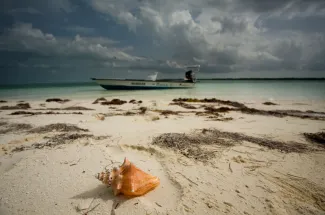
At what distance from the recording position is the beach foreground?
2.05 meters

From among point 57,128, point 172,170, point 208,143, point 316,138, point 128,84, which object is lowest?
point 57,128

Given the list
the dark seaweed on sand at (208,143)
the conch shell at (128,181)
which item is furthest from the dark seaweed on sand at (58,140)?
the conch shell at (128,181)

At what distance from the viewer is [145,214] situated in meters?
1.91

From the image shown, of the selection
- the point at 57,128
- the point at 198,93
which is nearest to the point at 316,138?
the point at 57,128

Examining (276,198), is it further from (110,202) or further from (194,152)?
(110,202)

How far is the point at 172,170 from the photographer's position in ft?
9.14

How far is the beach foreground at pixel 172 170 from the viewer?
2.05m

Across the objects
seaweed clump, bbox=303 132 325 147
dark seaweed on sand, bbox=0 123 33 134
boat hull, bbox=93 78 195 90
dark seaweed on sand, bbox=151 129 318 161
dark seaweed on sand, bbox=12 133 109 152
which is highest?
boat hull, bbox=93 78 195 90

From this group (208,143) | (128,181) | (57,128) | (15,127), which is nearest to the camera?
(128,181)

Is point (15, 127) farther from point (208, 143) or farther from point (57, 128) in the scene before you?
point (208, 143)

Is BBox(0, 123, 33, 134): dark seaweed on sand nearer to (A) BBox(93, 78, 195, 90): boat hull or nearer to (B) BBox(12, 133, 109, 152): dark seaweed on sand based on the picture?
(B) BBox(12, 133, 109, 152): dark seaweed on sand

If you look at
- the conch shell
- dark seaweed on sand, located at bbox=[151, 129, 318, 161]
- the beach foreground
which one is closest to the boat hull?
the beach foreground

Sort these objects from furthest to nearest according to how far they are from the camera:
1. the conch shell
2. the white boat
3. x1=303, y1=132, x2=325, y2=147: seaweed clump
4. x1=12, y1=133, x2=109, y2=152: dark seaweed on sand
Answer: the white boat
x1=303, y1=132, x2=325, y2=147: seaweed clump
x1=12, y1=133, x2=109, y2=152: dark seaweed on sand
the conch shell

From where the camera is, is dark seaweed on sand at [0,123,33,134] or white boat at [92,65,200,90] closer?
dark seaweed on sand at [0,123,33,134]
